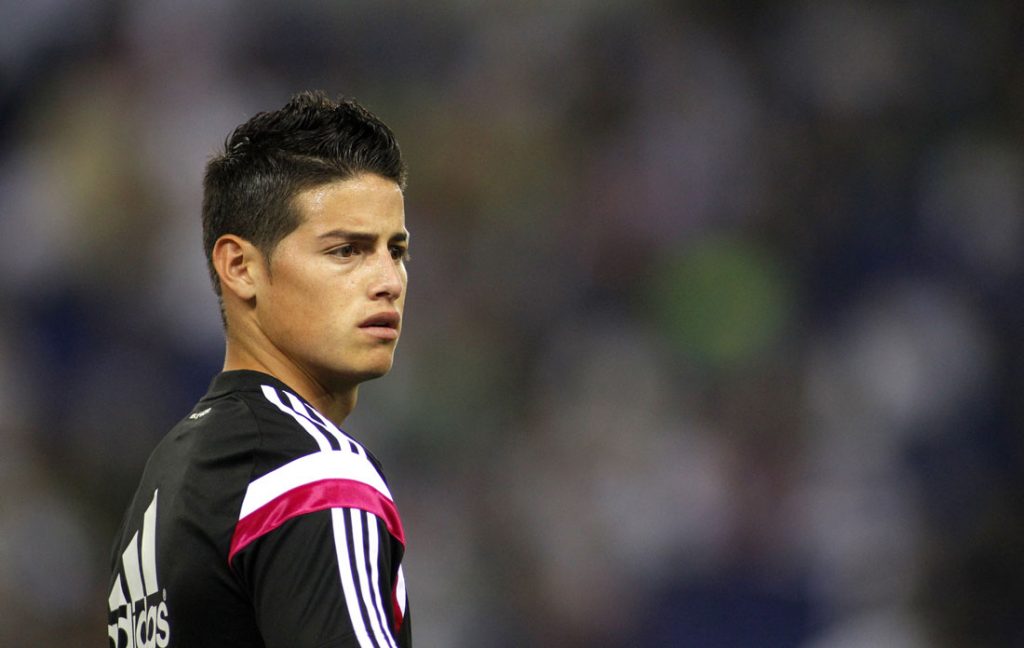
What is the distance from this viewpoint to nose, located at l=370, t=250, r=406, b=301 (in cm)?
218

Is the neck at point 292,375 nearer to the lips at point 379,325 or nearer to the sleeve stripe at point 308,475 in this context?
the lips at point 379,325

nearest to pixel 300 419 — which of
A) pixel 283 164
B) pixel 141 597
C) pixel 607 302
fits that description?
pixel 141 597

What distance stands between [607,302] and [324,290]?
3809mm

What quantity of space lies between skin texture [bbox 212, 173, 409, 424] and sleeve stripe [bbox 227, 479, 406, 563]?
0.42 meters

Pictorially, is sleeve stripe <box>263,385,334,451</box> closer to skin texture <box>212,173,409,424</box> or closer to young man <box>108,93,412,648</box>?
young man <box>108,93,412,648</box>

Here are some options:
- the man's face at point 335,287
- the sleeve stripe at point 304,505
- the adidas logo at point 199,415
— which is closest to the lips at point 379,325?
the man's face at point 335,287

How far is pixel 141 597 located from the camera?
2.03 metres

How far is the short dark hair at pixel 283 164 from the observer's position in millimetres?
2184

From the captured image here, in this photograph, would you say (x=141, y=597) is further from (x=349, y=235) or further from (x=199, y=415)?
(x=349, y=235)

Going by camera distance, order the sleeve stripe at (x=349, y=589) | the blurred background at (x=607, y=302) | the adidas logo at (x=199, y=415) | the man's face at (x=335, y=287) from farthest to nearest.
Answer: the blurred background at (x=607, y=302) < the man's face at (x=335, y=287) < the adidas logo at (x=199, y=415) < the sleeve stripe at (x=349, y=589)

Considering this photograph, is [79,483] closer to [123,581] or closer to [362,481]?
[123,581]

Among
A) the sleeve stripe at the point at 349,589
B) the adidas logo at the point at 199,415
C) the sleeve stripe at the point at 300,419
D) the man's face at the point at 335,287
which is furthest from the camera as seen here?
the man's face at the point at 335,287

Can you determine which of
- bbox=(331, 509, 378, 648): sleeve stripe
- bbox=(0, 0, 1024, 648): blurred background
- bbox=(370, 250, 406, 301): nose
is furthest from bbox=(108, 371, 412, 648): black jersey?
bbox=(0, 0, 1024, 648): blurred background

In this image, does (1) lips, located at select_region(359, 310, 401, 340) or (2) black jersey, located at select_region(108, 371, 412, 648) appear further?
(1) lips, located at select_region(359, 310, 401, 340)
